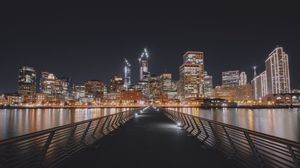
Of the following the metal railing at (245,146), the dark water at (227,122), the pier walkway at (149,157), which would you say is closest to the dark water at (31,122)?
the dark water at (227,122)

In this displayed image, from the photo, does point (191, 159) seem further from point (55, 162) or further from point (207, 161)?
point (55, 162)

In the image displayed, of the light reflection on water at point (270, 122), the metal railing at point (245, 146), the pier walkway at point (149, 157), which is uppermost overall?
the metal railing at point (245, 146)

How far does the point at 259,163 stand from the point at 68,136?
569 centimetres

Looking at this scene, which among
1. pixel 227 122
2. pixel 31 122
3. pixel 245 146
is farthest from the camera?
pixel 31 122

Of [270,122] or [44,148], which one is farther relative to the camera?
[270,122]

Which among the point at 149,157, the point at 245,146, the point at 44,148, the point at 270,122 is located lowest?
the point at 270,122

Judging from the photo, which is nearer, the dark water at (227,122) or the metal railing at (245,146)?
the metal railing at (245,146)

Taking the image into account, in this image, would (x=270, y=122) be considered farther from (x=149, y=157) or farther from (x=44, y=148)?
(x=44, y=148)

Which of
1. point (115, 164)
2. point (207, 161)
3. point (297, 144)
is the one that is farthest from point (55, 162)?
point (297, 144)

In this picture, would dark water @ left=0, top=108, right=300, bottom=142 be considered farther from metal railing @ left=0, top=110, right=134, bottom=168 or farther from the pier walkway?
metal railing @ left=0, top=110, right=134, bottom=168

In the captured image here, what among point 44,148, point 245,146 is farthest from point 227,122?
point 44,148

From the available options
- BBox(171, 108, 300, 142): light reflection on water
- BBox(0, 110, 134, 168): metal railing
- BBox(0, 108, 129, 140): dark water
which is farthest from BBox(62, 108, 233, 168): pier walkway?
BBox(0, 108, 129, 140): dark water

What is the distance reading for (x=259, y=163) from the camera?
6.45 metres

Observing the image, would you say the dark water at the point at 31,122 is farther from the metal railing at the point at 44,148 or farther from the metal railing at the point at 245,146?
the metal railing at the point at 245,146
